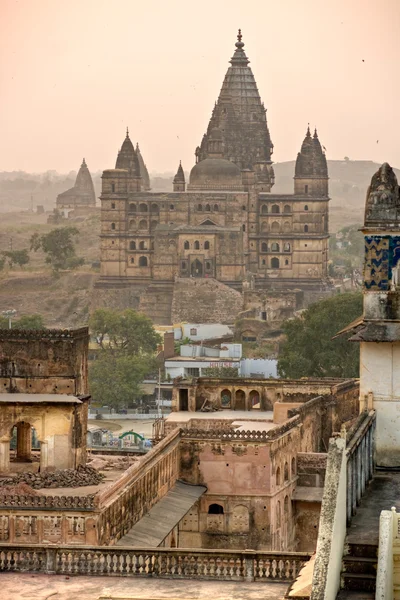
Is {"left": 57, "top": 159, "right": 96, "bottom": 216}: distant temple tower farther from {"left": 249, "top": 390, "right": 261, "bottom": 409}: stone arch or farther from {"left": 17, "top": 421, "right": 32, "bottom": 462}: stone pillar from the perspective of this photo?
{"left": 17, "top": 421, "right": 32, "bottom": 462}: stone pillar

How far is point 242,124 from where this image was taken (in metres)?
114

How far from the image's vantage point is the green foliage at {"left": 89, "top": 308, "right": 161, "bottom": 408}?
7512 cm

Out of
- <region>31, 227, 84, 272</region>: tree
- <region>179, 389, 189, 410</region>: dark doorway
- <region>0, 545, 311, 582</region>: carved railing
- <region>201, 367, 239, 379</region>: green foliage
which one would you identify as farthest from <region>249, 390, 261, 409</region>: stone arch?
<region>31, 227, 84, 272</region>: tree

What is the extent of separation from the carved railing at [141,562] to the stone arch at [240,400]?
2716 centimetres

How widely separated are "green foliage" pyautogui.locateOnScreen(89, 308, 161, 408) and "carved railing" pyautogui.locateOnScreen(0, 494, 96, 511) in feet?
147

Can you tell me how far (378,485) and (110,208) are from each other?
3486 inches

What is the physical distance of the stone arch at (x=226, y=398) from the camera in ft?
157

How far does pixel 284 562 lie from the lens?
66.4ft

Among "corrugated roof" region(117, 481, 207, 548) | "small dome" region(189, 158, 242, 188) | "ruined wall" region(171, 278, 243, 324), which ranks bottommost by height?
"corrugated roof" region(117, 481, 207, 548)

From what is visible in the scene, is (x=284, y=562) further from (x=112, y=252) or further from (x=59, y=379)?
(x=112, y=252)

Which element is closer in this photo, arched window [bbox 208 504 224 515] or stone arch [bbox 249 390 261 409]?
arched window [bbox 208 504 224 515]

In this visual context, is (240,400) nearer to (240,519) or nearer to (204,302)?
(240,519)

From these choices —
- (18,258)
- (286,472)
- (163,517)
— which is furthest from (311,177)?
(163,517)

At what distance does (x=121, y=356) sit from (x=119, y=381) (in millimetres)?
7978
